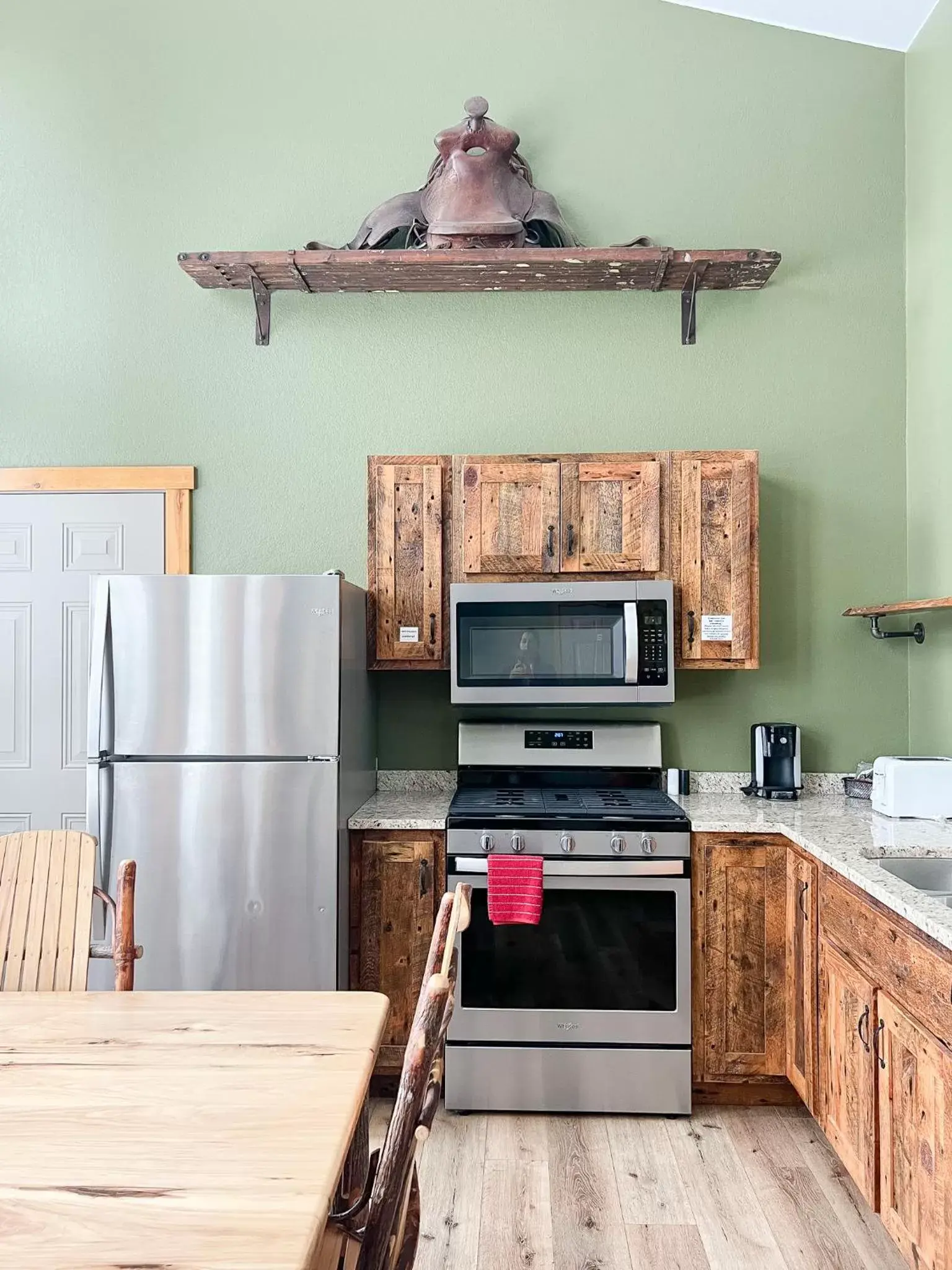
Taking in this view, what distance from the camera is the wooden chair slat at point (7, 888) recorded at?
72.9 inches

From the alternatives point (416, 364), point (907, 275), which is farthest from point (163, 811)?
point (907, 275)

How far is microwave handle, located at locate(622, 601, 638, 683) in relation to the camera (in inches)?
119

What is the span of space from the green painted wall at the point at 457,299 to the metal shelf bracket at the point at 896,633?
2.7 inches

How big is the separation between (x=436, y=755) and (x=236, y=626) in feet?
3.36

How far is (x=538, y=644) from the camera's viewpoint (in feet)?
10.1

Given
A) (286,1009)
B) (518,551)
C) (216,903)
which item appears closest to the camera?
(286,1009)

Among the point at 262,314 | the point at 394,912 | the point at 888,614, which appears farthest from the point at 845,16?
the point at 394,912

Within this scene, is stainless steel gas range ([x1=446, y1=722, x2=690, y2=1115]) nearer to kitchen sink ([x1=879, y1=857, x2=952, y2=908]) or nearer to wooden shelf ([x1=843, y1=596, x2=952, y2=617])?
kitchen sink ([x1=879, y1=857, x2=952, y2=908])

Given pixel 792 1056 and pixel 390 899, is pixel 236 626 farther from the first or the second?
pixel 792 1056

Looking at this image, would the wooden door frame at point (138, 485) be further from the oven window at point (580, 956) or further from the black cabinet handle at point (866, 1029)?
the black cabinet handle at point (866, 1029)

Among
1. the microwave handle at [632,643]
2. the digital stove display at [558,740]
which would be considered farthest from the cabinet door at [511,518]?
the digital stove display at [558,740]

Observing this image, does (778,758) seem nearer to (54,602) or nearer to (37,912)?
(37,912)

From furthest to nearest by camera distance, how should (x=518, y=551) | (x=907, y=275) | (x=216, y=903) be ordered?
(x=907, y=275) → (x=518, y=551) → (x=216, y=903)

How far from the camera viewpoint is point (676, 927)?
2.77 meters
